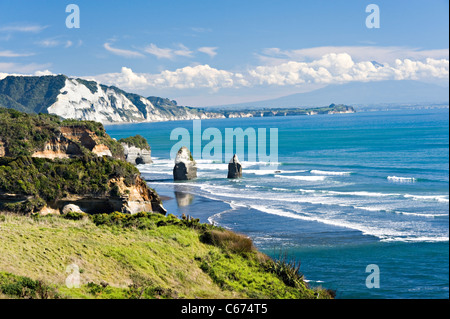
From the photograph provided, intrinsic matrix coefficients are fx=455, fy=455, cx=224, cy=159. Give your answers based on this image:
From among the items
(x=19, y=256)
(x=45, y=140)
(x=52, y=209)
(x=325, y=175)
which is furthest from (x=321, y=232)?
(x=45, y=140)

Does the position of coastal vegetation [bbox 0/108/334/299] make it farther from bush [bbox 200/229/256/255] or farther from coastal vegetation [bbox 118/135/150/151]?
coastal vegetation [bbox 118/135/150/151]

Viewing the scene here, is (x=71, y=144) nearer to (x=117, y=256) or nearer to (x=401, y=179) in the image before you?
(x=401, y=179)

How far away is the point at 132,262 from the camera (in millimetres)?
16922

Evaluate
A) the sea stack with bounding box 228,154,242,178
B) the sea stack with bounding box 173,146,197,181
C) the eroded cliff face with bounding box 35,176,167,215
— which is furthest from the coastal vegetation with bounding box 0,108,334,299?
the sea stack with bounding box 228,154,242,178

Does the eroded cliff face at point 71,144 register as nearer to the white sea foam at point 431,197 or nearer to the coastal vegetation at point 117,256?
the coastal vegetation at point 117,256

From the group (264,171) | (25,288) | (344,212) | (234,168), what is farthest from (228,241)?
(264,171)

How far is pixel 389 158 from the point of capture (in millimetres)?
72500

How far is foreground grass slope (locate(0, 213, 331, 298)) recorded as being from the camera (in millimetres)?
13887

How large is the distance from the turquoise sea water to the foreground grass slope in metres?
4.51

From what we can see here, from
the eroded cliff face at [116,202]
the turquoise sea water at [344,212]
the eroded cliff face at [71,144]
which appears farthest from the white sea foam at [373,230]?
the eroded cliff face at [71,144]

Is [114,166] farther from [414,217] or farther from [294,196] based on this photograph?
[414,217]

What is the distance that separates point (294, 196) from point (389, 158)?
33955 millimetres

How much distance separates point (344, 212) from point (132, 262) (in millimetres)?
23955

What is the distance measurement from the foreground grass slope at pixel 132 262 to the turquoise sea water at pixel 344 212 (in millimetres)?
4508
